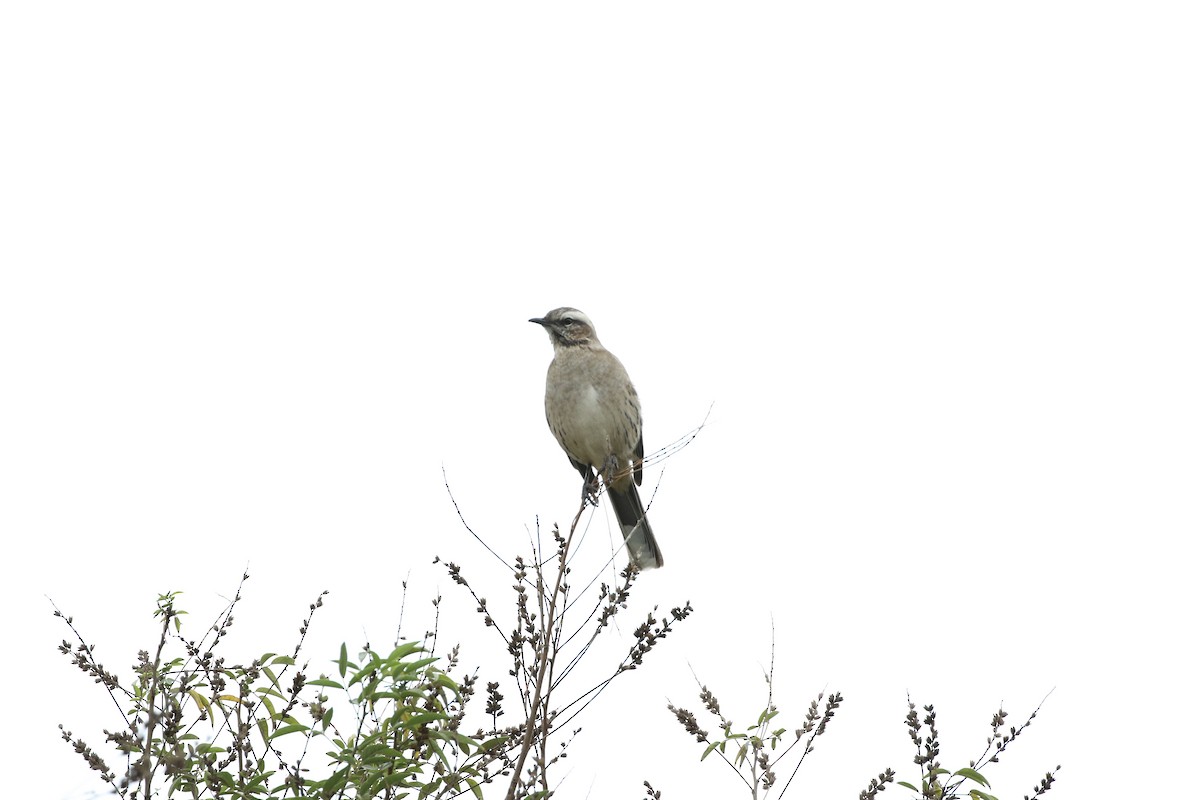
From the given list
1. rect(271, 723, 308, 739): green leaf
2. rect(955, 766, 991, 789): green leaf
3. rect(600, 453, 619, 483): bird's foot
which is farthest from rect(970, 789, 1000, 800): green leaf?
rect(600, 453, 619, 483): bird's foot

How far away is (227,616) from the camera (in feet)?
14.2

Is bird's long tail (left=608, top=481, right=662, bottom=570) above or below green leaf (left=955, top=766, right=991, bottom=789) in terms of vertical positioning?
above

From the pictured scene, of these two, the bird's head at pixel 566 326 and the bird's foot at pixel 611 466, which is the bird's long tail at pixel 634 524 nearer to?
the bird's foot at pixel 611 466

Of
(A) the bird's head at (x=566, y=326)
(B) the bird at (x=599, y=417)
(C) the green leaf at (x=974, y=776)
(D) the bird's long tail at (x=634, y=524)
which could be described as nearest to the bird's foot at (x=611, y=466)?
(B) the bird at (x=599, y=417)

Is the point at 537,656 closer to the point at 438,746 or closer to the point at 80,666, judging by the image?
the point at 438,746

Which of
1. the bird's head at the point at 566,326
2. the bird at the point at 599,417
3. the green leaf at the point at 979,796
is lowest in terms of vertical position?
the green leaf at the point at 979,796

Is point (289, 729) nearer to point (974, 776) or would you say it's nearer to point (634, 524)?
point (974, 776)

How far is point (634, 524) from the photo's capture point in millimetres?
8594

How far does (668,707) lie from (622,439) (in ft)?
12.9

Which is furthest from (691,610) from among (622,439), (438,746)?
(622,439)

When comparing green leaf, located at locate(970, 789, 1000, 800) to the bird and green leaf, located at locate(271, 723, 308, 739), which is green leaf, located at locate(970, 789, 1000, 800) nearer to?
green leaf, located at locate(271, 723, 308, 739)

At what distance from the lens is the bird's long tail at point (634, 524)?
27.7ft

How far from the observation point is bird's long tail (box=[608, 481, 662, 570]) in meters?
8.45

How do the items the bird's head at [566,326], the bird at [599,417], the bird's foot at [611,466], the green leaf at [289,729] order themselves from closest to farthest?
the green leaf at [289,729], the bird's foot at [611,466], the bird at [599,417], the bird's head at [566,326]
